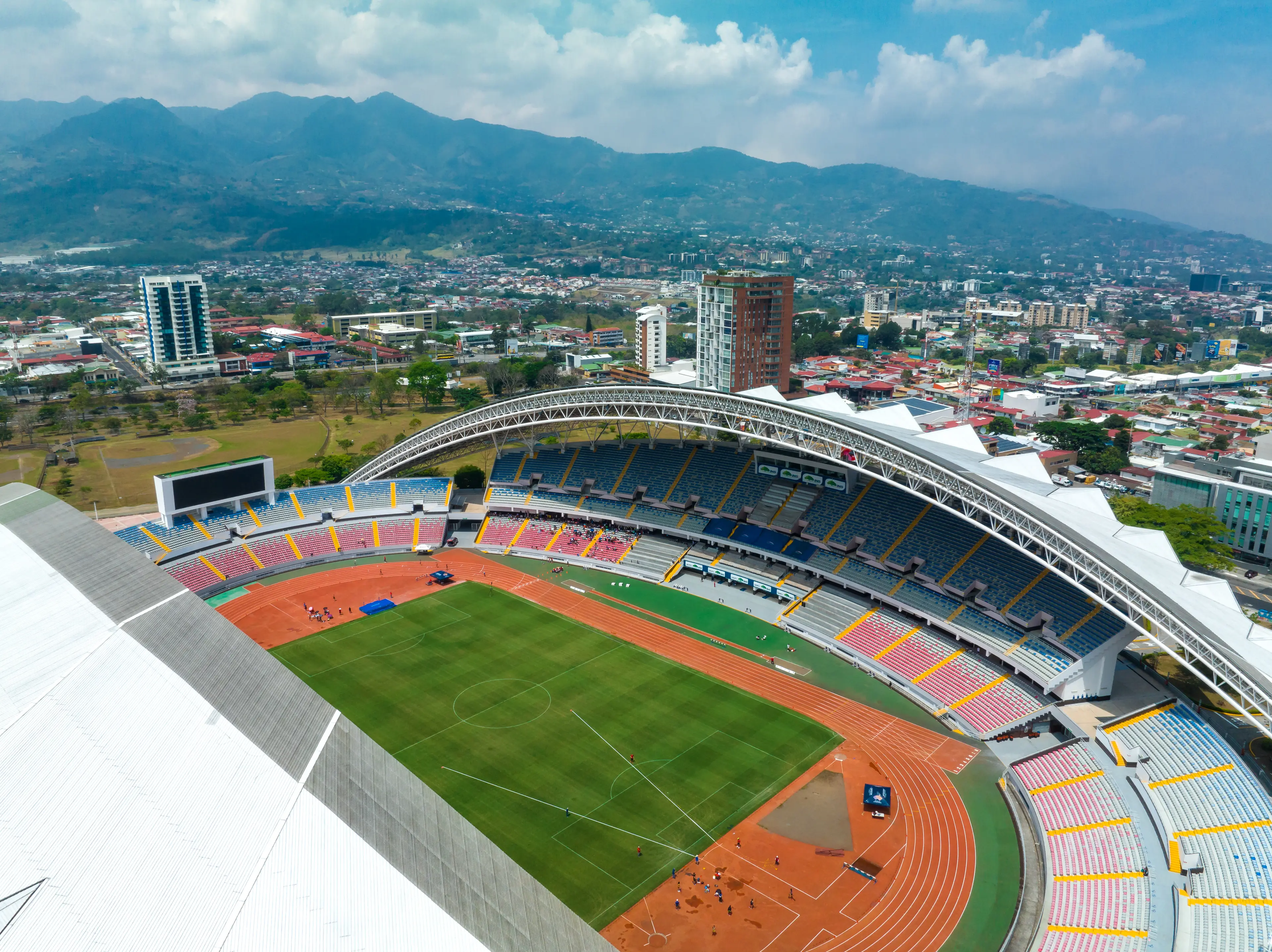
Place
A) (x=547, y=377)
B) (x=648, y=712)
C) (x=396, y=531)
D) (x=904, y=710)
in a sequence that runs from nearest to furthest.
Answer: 1. (x=648, y=712)
2. (x=904, y=710)
3. (x=396, y=531)
4. (x=547, y=377)

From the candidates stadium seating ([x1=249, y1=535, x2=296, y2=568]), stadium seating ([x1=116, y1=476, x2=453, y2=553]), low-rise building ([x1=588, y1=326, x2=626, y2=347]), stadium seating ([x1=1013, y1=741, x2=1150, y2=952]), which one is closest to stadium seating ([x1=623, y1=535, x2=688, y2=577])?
stadium seating ([x1=116, y1=476, x2=453, y2=553])

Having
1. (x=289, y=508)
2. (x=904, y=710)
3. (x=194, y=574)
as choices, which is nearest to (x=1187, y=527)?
(x=904, y=710)

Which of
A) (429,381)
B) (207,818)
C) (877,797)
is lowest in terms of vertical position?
(877,797)

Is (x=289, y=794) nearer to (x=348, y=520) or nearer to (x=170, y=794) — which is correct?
(x=170, y=794)

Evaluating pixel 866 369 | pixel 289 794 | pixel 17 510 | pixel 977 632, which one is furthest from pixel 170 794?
pixel 866 369

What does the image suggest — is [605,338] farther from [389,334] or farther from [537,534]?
[537,534]

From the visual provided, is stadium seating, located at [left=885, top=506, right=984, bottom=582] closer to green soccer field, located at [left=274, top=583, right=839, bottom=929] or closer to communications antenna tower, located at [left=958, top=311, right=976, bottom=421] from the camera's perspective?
green soccer field, located at [left=274, top=583, right=839, bottom=929]

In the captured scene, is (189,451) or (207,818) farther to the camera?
(189,451)
